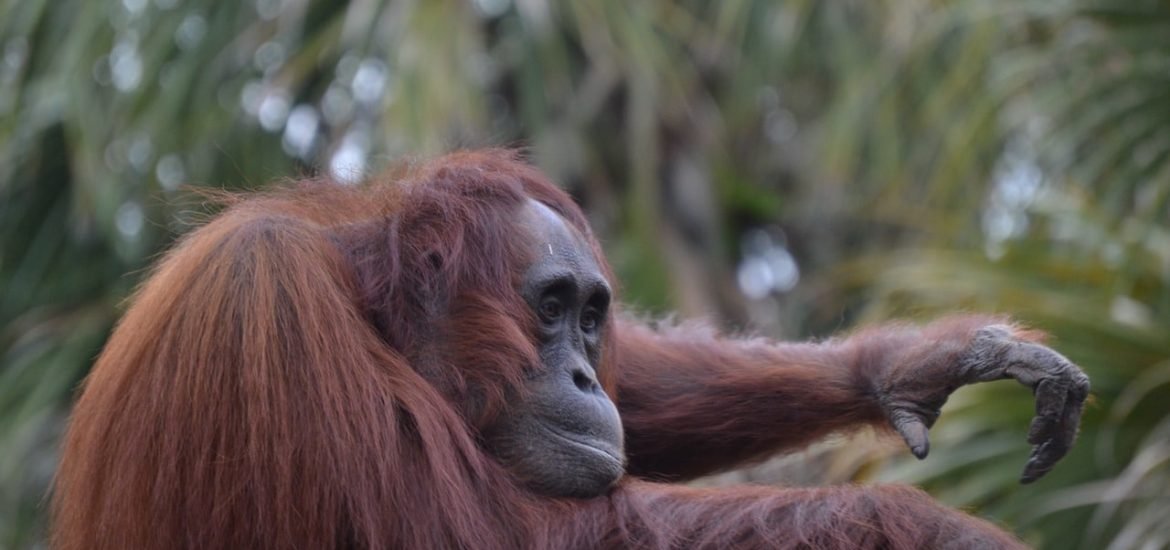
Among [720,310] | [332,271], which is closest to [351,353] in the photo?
[332,271]

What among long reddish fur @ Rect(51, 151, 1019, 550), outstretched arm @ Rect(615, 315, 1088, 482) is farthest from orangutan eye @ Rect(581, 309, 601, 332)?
outstretched arm @ Rect(615, 315, 1088, 482)

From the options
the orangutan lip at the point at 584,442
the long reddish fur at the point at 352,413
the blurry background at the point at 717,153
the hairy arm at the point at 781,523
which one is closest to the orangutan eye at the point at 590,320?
the long reddish fur at the point at 352,413

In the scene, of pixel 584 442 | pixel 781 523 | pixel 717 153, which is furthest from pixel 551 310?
pixel 717 153

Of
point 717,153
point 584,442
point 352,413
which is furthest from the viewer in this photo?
point 717,153

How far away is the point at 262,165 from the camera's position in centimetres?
642

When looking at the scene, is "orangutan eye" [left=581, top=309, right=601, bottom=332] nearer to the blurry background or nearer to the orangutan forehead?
the orangutan forehead

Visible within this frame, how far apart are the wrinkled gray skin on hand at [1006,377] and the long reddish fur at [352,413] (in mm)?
311

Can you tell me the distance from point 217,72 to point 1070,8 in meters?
3.37

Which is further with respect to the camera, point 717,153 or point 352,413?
point 717,153

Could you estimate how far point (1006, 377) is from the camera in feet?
9.96

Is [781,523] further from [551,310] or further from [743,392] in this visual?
[743,392]

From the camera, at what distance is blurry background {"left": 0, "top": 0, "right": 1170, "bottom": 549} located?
4.32m

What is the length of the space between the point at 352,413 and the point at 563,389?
0.43 metres

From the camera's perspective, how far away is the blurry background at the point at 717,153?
432 cm
